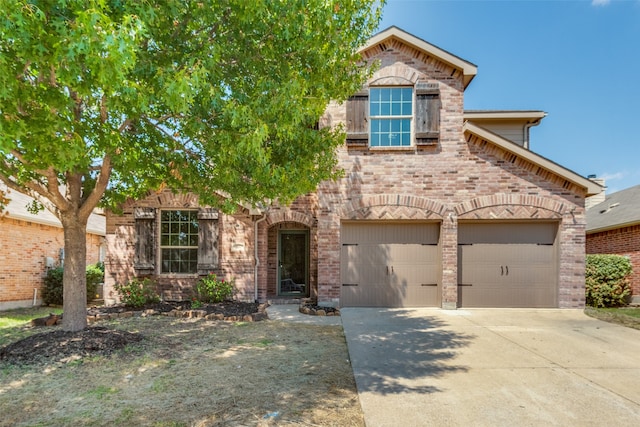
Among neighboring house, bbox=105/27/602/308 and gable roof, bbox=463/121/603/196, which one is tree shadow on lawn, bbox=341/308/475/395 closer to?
neighboring house, bbox=105/27/602/308

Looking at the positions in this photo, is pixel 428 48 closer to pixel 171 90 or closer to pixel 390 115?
pixel 390 115

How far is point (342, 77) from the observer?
6.43 metres

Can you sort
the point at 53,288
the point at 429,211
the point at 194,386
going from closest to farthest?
the point at 194,386
the point at 429,211
the point at 53,288

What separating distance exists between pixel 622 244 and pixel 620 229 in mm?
607

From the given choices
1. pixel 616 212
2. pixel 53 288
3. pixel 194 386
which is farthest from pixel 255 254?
pixel 616 212

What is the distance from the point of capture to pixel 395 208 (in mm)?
9758

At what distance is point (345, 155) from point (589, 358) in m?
6.90

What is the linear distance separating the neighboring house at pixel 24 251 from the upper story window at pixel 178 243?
11.8ft

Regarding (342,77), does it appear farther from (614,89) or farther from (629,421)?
(614,89)

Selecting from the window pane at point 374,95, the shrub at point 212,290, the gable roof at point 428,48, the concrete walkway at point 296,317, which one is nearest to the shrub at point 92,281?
the shrub at point 212,290

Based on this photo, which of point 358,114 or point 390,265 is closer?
point 358,114

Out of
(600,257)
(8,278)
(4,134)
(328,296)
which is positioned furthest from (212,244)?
(600,257)

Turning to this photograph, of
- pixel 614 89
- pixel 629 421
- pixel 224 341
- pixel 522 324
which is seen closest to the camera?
pixel 629 421

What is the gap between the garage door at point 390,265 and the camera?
9883mm
